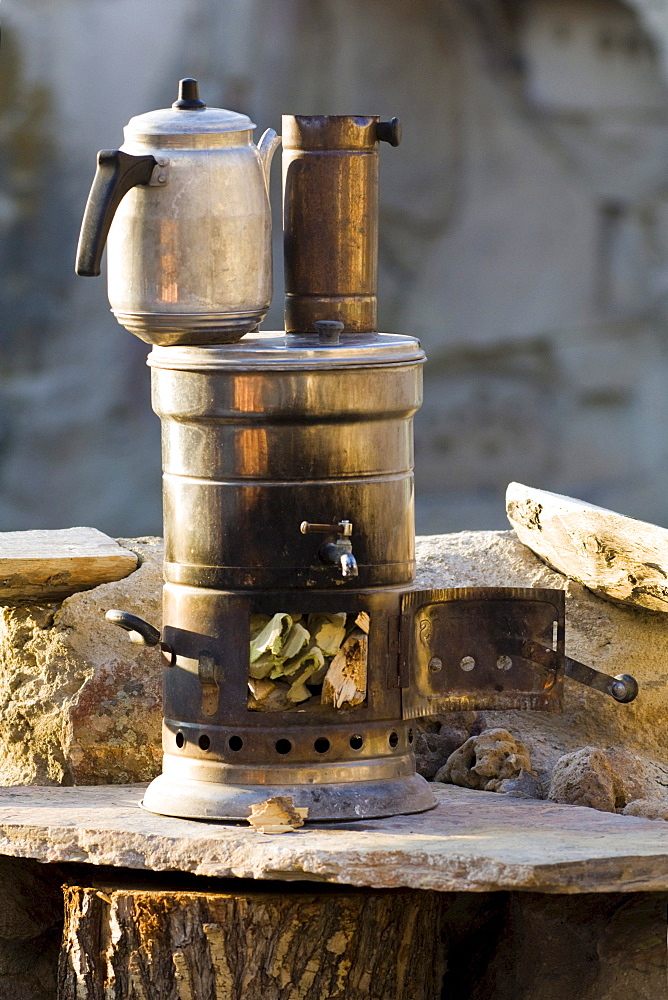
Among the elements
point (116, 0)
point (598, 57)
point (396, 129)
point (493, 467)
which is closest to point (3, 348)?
point (116, 0)

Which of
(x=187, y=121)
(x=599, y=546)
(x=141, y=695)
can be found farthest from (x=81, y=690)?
(x=187, y=121)

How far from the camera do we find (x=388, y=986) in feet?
13.3

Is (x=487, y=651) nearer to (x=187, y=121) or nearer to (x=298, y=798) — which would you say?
(x=298, y=798)

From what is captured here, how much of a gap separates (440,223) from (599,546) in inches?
235

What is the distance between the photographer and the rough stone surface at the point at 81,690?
4.71 metres

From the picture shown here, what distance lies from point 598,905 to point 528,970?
9.5 inches

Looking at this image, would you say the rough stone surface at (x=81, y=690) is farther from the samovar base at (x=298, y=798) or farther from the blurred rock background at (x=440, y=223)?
the blurred rock background at (x=440, y=223)

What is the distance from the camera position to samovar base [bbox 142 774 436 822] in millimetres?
4039

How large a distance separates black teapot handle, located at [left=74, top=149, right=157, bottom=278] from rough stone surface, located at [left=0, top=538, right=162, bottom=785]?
4.25 feet

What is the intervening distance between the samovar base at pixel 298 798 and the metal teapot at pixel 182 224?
1.00 metres

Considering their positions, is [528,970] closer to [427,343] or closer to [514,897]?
[514,897]

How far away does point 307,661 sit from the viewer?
13.3 feet

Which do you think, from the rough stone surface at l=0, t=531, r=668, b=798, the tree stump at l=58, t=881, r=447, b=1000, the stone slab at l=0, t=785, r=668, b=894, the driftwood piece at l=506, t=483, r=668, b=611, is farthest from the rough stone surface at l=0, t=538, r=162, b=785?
the driftwood piece at l=506, t=483, r=668, b=611

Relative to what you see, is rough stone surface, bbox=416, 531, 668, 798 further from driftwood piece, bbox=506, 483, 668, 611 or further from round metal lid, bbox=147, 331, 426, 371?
round metal lid, bbox=147, 331, 426, 371
